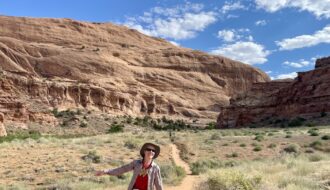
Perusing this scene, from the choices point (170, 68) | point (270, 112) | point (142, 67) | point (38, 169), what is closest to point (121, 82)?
point (142, 67)

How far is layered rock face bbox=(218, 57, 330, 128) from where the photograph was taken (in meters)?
57.5

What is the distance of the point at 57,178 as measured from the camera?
51.0ft

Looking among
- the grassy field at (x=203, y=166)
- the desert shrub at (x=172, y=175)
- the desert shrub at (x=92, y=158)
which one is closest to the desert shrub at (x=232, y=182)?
the grassy field at (x=203, y=166)

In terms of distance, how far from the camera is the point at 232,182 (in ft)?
29.8

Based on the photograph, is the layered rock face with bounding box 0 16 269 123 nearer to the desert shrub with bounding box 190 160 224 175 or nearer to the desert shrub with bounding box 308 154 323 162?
the desert shrub with bounding box 190 160 224 175

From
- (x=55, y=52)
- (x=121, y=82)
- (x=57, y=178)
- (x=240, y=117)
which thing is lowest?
(x=57, y=178)

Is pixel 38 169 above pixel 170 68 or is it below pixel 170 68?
below

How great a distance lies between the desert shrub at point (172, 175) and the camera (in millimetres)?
12887

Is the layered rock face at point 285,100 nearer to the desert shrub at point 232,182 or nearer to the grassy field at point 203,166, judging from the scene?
the grassy field at point 203,166

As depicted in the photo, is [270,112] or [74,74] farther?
[74,74]

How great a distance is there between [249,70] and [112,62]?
4533 cm

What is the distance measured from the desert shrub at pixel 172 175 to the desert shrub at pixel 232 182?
2953mm

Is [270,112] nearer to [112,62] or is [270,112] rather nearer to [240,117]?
[240,117]

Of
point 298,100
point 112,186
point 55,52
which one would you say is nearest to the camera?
point 112,186
